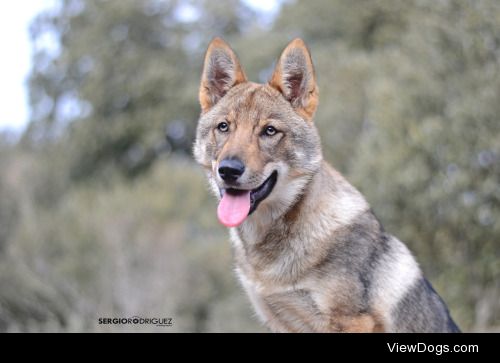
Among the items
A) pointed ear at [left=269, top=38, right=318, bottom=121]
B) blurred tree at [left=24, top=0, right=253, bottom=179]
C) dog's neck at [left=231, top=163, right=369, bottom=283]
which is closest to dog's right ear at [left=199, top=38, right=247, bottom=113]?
pointed ear at [left=269, top=38, right=318, bottom=121]

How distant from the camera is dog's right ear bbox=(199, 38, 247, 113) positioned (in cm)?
505

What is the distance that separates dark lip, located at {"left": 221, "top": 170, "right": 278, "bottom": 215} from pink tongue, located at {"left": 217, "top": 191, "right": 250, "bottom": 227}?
3 centimetres

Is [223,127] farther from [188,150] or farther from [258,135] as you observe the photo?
[188,150]

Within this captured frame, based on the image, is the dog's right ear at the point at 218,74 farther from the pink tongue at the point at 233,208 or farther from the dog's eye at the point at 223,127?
the pink tongue at the point at 233,208

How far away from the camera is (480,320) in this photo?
1251 cm

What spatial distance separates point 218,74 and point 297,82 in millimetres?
685

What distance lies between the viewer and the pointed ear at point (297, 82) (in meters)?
4.82

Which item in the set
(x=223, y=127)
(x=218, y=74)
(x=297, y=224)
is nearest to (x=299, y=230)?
(x=297, y=224)

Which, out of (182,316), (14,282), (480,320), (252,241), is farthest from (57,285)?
(252,241)

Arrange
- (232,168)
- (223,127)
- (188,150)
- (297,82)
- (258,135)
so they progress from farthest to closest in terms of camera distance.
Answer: (188,150) → (297,82) → (223,127) → (258,135) → (232,168)

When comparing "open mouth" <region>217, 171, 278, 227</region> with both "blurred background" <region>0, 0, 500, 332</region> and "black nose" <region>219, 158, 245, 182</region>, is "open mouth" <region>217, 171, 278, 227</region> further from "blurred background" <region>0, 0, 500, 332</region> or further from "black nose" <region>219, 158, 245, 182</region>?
"blurred background" <region>0, 0, 500, 332</region>

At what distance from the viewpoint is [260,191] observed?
454 centimetres

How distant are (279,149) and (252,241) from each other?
73 cm
